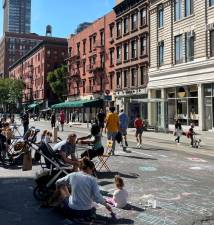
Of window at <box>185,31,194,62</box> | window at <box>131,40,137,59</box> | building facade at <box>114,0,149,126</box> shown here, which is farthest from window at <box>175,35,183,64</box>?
window at <box>131,40,137,59</box>

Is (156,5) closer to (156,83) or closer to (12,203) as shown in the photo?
(156,83)

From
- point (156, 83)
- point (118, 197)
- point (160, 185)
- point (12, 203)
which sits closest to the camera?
point (118, 197)

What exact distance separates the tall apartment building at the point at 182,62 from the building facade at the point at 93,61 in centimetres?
974

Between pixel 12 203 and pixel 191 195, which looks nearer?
pixel 12 203

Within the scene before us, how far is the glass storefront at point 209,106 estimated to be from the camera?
31.7m

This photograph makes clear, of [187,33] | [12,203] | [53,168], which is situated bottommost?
[12,203]

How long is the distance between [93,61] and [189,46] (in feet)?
85.5

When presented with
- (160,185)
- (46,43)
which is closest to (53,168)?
(160,185)

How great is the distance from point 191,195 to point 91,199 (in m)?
3.33

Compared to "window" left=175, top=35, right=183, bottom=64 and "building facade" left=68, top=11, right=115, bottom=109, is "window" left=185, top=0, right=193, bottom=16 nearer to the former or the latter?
"window" left=175, top=35, right=183, bottom=64

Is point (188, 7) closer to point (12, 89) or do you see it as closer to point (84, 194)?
point (84, 194)

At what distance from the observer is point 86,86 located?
61562mm

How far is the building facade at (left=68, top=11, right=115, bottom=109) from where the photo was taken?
53.1 metres

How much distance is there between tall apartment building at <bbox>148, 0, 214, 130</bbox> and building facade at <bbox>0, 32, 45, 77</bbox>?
428ft
